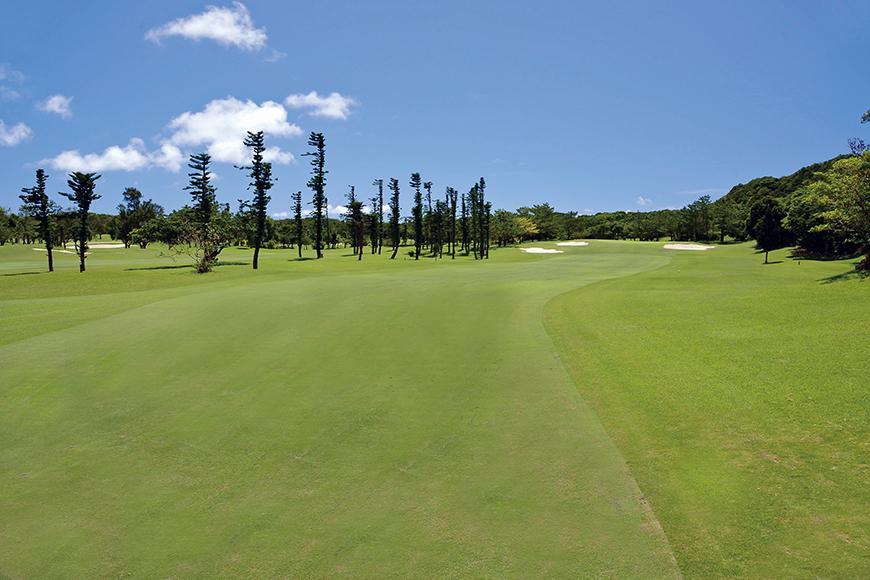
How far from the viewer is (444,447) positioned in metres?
8.95

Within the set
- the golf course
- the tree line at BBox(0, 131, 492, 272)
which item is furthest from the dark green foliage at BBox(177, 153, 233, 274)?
the golf course

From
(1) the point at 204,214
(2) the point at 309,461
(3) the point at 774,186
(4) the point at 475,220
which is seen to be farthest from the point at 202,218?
(3) the point at 774,186

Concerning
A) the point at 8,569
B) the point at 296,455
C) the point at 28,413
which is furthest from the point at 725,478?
the point at 28,413

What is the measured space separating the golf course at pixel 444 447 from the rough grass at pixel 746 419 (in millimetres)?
46

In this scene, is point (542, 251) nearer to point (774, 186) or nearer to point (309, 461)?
point (774, 186)

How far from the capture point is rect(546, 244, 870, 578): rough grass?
6.15 metres

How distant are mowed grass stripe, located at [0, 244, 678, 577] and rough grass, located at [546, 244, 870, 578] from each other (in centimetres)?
69

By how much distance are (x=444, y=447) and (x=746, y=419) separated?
5.90 meters

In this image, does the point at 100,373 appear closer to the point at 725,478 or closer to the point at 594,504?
the point at 594,504

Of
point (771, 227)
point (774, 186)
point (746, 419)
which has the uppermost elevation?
point (774, 186)

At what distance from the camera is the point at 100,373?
43.3 ft

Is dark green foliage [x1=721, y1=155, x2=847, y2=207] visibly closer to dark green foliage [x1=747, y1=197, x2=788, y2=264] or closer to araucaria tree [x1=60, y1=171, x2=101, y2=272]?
dark green foliage [x1=747, y1=197, x2=788, y2=264]

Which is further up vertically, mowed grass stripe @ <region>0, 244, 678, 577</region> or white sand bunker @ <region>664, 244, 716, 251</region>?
white sand bunker @ <region>664, 244, 716, 251</region>

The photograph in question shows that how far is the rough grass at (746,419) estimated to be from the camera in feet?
20.2
